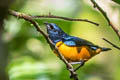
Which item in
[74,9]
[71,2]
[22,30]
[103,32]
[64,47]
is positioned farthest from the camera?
[103,32]

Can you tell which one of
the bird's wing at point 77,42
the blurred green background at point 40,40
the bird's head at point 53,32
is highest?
the bird's head at point 53,32

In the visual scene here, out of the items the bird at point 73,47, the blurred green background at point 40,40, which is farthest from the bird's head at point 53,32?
the blurred green background at point 40,40

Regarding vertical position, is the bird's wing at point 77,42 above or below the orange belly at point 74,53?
above

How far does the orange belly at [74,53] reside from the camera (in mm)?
2412

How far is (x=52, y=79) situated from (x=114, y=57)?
250cm

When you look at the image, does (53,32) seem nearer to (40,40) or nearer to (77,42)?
(77,42)

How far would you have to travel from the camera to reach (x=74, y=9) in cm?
395

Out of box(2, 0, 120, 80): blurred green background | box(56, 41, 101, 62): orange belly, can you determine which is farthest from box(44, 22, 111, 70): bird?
box(2, 0, 120, 80): blurred green background

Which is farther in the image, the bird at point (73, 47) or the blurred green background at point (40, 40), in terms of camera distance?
the blurred green background at point (40, 40)

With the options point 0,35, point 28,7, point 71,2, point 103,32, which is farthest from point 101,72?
point 0,35

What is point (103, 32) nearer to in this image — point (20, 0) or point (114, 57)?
point (114, 57)

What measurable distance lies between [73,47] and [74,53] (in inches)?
2.3

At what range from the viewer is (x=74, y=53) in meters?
2.45

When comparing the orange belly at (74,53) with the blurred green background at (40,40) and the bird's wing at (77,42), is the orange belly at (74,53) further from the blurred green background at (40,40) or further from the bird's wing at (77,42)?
the blurred green background at (40,40)
